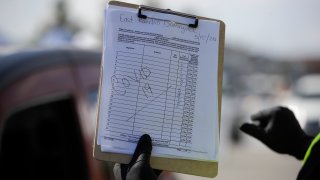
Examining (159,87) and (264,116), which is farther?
(264,116)

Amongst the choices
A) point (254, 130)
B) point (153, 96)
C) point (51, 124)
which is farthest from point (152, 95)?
point (51, 124)

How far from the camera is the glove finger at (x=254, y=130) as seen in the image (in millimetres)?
2289

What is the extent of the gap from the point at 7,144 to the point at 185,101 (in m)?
1.16

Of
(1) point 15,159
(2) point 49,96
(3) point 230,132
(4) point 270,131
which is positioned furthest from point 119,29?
(3) point 230,132

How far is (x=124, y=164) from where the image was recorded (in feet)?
6.37

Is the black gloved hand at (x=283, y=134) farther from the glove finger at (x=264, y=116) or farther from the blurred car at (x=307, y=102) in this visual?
the blurred car at (x=307, y=102)

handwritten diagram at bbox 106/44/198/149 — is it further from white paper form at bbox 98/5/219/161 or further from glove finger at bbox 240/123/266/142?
glove finger at bbox 240/123/266/142

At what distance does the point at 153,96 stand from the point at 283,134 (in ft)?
Result: 1.96

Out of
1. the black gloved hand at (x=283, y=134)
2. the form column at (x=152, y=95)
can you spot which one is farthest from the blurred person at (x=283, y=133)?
the form column at (x=152, y=95)

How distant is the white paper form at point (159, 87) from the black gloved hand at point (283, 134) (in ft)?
1.15

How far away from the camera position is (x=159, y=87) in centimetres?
197

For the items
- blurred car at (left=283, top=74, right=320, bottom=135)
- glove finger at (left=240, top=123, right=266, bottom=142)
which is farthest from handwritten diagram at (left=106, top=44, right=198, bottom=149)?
blurred car at (left=283, top=74, right=320, bottom=135)

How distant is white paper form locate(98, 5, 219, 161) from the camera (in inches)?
76.3

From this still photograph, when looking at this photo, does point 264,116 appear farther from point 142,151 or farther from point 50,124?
point 50,124
